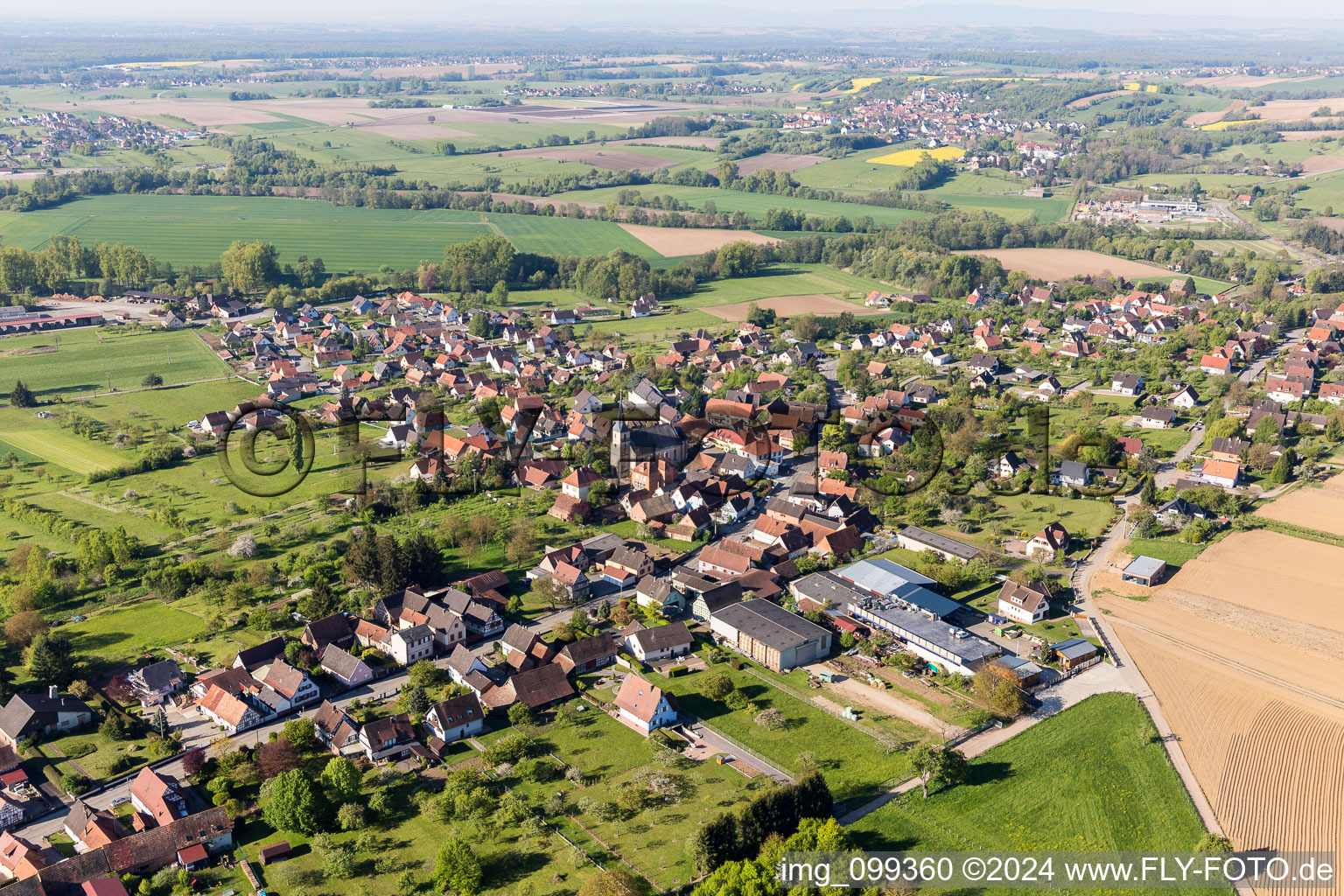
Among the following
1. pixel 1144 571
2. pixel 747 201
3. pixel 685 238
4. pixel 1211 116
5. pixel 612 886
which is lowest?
pixel 1144 571

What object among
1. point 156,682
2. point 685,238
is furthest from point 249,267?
point 156,682

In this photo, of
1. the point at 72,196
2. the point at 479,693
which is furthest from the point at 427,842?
the point at 72,196

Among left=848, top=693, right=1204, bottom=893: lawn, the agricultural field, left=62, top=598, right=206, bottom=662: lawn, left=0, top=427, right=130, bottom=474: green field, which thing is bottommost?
left=848, top=693, right=1204, bottom=893: lawn

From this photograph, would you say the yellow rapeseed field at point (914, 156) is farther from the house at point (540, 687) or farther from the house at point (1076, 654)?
the house at point (540, 687)

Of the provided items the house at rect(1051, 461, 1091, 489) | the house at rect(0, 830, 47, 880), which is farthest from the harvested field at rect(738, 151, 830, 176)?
the house at rect(0, 830, 47, 880)

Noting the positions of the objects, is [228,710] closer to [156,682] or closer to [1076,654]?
[156,682]

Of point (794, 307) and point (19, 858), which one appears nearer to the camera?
point (19, 858)

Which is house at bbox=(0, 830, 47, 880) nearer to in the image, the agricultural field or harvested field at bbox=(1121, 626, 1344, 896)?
harvested field at bbox=(1121, 626, 1344, 896)
